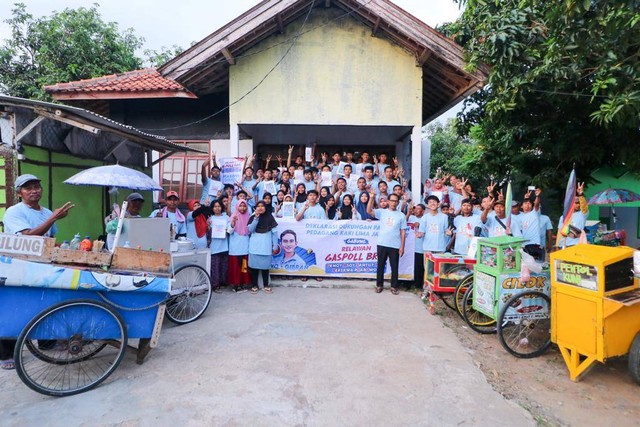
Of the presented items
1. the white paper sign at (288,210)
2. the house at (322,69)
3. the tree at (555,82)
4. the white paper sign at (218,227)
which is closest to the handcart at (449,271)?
the tree at (555,82)

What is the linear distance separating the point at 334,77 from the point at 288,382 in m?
6.65

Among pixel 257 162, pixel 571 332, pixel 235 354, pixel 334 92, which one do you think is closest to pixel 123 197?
pixel 257 162

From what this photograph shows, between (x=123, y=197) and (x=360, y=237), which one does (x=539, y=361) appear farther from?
(x=123, y=197)

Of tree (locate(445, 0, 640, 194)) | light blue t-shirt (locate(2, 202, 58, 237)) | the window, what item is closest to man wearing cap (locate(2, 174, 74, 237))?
light blue t-shirt (locate(2, 202, 58, 237))

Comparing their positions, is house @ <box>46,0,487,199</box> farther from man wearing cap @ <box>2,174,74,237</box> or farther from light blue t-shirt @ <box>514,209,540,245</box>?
man wearing cap @ <box>2,174,74,237</box>

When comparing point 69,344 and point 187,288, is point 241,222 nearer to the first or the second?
point 187,288

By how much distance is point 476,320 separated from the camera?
5254mm

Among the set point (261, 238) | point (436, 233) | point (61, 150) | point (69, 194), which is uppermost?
point (61, 150)

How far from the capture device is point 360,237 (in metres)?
7.31

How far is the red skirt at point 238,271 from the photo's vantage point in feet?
22.3

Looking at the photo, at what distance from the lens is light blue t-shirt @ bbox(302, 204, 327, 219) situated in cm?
748

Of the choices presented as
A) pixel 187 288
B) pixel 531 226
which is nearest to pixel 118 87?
pixel 187 288

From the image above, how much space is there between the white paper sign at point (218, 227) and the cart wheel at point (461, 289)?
3894 millimetres

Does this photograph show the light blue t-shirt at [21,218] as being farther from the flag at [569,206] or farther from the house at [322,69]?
the flag at [569,206]
